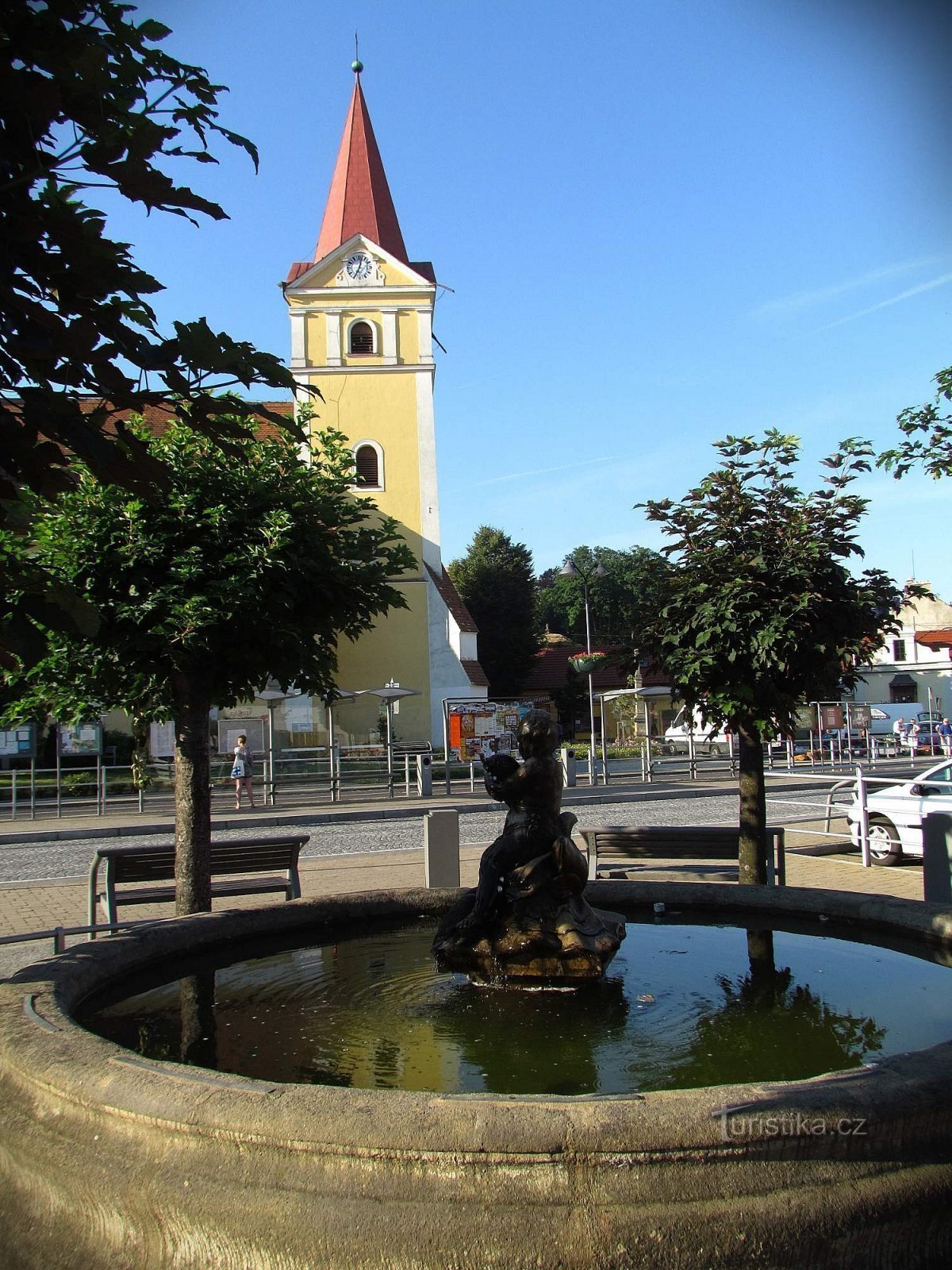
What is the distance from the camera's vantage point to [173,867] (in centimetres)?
919

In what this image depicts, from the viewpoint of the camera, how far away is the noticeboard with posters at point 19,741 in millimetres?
24547

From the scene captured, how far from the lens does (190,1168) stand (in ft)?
10.2

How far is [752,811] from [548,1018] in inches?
183

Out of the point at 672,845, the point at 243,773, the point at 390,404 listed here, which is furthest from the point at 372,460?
the point at 672,845

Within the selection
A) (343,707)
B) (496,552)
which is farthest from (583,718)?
(343,707)

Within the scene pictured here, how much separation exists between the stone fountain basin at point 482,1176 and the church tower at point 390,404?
38789 mm

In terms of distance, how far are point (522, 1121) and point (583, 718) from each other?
59.1 m

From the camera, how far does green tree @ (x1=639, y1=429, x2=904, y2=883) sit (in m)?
A: 8.52

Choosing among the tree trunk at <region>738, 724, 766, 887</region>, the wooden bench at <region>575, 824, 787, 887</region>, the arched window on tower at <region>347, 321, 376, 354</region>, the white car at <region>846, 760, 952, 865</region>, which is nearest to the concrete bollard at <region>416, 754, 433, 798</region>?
the white car at <region>846, 760, 952, 865</region>

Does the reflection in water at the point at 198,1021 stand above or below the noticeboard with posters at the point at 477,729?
below

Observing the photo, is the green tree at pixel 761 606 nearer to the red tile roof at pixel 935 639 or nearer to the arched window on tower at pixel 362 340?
the arched window on tower at pixel 362 340

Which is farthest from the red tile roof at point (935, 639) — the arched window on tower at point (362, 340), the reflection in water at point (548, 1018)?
the reflection in water at point (548, 1018)

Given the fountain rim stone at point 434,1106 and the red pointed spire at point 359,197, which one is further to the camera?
the red pointed spire at point 359,197

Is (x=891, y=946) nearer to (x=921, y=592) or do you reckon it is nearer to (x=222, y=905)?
(x=921, y=592)
